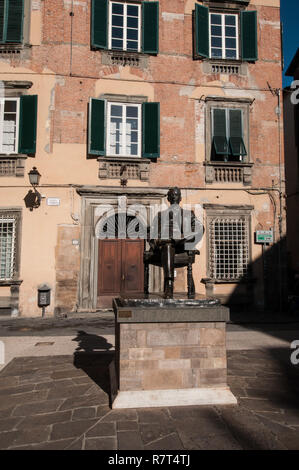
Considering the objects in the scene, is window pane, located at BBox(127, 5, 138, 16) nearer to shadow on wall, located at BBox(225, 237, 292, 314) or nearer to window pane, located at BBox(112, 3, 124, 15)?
window pane, located at BBox(112, 3, 124, 15)

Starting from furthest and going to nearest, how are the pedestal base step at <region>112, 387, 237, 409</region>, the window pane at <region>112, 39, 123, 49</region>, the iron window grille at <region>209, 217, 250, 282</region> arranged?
1. the window pane at <region>112, 39, 123, 49</region>
2. the iron window grille at <region>209, 217, 250, 282</region>
3. the pedestal base step at <region>112, 387, 237, 409</region>

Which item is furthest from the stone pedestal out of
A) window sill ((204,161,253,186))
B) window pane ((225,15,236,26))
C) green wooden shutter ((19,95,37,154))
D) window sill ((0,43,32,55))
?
window pane ((225,15,236,26))

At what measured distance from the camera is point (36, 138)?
1116 cm

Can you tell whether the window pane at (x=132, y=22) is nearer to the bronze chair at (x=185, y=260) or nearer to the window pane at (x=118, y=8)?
the window pane at (x=118, y=8)

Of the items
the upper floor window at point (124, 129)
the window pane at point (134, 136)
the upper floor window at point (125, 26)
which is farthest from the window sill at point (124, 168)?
the upper floor window at point (125, 26)

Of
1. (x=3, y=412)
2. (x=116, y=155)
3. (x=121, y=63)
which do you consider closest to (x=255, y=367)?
(x=3, y=412)

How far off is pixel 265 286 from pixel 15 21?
40.9ft

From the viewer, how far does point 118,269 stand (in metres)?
11.4

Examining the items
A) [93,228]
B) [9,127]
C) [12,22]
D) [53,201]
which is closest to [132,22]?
[12,22]

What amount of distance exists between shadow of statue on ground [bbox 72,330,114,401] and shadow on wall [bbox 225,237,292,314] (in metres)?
5.84

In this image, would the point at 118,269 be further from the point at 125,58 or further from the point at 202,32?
the point at 202,32

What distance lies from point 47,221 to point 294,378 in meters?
8.61

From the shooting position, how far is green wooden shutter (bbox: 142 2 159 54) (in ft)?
38.6

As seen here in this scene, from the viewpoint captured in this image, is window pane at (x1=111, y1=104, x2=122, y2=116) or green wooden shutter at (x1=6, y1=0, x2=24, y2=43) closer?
green wooden shutter at (x1=6, y1=0, x2=24, y2=43)
